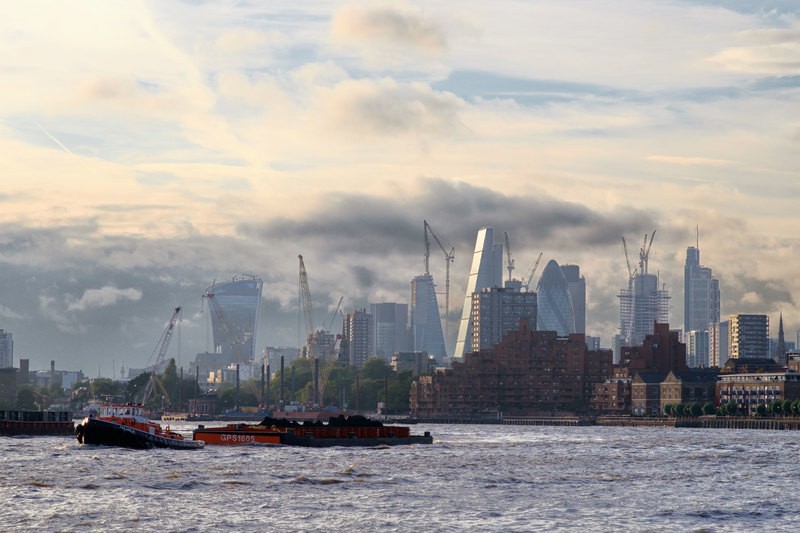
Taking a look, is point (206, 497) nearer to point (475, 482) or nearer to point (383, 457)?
point (475, 482)

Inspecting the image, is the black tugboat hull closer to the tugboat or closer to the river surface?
the tugboat

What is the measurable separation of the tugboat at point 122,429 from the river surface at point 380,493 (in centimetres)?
191

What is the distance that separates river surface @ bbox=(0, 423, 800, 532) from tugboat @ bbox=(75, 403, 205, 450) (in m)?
1.91

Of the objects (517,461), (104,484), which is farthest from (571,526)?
(517,461)

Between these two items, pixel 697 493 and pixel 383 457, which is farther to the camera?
pixel 383 457

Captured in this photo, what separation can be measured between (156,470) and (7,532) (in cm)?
5080

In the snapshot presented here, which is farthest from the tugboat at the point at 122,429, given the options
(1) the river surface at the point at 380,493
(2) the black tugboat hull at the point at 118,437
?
(1) the river surface at the point at 380,493

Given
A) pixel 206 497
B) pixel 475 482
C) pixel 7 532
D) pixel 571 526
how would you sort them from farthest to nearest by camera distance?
pixel 475 482, pixel 206 497, pixel 571 526, pixel 7 532

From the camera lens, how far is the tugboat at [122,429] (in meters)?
178

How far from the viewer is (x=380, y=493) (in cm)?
12269

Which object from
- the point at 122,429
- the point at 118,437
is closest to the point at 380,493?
the point at 122,429

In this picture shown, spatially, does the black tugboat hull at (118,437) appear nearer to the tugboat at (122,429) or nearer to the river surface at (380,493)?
the tugboat at (122,429)

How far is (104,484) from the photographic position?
4956 inches

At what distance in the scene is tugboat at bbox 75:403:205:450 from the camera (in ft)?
584
